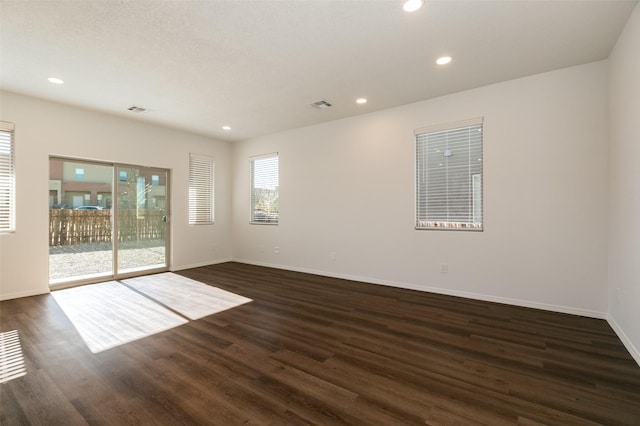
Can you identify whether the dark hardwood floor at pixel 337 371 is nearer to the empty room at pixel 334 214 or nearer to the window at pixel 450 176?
the empty room at pixel 334 214

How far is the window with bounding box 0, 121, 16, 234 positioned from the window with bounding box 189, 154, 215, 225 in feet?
8.86

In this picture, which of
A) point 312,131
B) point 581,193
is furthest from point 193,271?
point 581,193

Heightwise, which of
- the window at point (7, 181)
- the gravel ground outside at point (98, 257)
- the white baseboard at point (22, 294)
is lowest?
the white baseboard at point (22, 294)

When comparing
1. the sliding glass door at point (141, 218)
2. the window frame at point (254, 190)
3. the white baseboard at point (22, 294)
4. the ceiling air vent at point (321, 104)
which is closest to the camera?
the white baseboard at point (22, 294)

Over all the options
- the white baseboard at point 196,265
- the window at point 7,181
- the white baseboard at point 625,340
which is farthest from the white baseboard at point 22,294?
the white baseboard at point 625,340

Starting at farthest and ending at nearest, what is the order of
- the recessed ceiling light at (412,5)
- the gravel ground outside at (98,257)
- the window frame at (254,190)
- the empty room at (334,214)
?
the window frame at (254,190) → the gravel ground outside at (98,257) → the recessed ceiling light at (412,5) → the empty room at (334,214)

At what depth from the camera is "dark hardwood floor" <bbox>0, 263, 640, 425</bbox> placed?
5.82 ft

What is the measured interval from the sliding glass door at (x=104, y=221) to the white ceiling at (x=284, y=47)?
1298mm

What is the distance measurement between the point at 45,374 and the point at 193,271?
149 inches

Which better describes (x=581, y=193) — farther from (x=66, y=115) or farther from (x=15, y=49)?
(x=66, y=115)

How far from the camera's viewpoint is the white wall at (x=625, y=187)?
2451mm

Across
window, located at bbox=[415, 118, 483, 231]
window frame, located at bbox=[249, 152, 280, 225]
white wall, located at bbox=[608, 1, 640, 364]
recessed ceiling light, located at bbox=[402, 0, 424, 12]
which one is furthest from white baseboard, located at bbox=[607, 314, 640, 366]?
window frame, located at bbox=[249, 152, 280, 225]

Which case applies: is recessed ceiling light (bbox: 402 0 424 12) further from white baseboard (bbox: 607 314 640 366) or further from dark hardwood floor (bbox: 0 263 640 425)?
white baseboard (bbox: 607 314 640 366)

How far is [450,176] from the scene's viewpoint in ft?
14.2
